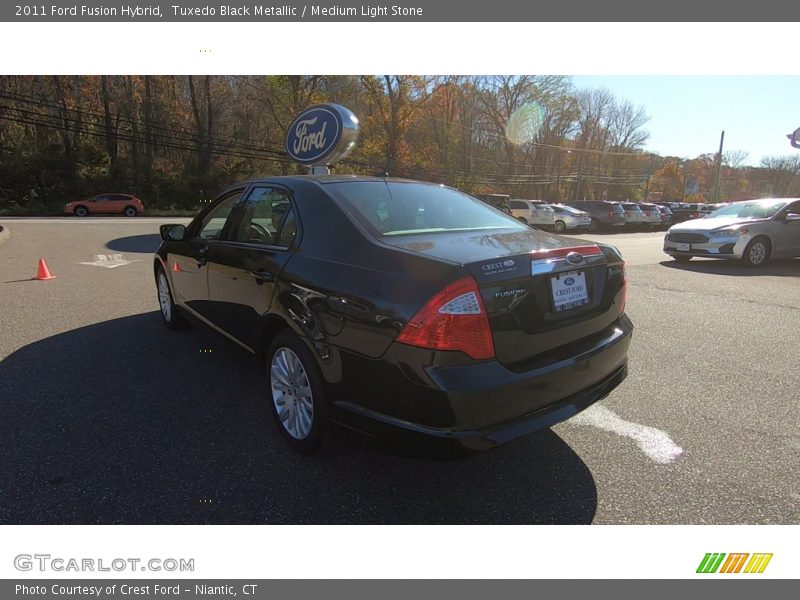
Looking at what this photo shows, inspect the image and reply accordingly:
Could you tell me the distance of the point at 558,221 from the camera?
24.0 metres

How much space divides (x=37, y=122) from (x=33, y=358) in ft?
141

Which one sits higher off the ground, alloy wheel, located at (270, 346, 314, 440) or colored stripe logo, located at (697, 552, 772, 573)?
alloy wheel, located at (270, 346, 314, 440)

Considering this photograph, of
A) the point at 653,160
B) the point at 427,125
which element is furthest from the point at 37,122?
the point at 653,160

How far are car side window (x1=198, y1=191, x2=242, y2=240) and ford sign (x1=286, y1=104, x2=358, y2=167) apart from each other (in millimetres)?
5433

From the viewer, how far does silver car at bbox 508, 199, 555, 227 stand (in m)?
24.2

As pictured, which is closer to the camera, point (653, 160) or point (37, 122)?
point (37, 122)

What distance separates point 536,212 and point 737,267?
14.9 m

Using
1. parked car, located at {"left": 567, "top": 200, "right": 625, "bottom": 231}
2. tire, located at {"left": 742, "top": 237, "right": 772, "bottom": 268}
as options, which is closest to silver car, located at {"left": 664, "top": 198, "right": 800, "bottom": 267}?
tire, located at {"left": 742, "top": 237, "right": 772, "bottom": 268}

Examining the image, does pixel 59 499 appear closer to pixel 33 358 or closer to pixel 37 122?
pixel 33 358

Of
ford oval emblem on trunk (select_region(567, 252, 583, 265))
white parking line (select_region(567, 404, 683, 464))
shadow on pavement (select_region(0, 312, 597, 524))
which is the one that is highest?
ford oval emblem on trunk (select_region(567, 252, 583, 265))

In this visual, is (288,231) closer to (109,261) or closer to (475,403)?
(475,403)

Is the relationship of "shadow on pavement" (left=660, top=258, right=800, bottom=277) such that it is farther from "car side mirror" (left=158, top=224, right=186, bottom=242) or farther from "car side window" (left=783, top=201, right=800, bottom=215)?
"car side mirror" (left=158, top=224, right=186, bottom=242)

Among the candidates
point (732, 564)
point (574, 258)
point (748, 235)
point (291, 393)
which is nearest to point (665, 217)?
point (748, 235)

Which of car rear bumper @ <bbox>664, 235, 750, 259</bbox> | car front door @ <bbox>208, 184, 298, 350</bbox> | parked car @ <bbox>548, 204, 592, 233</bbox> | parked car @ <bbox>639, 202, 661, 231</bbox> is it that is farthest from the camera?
parked car @ <bbox>639, 202, 661, 231</bbox>
